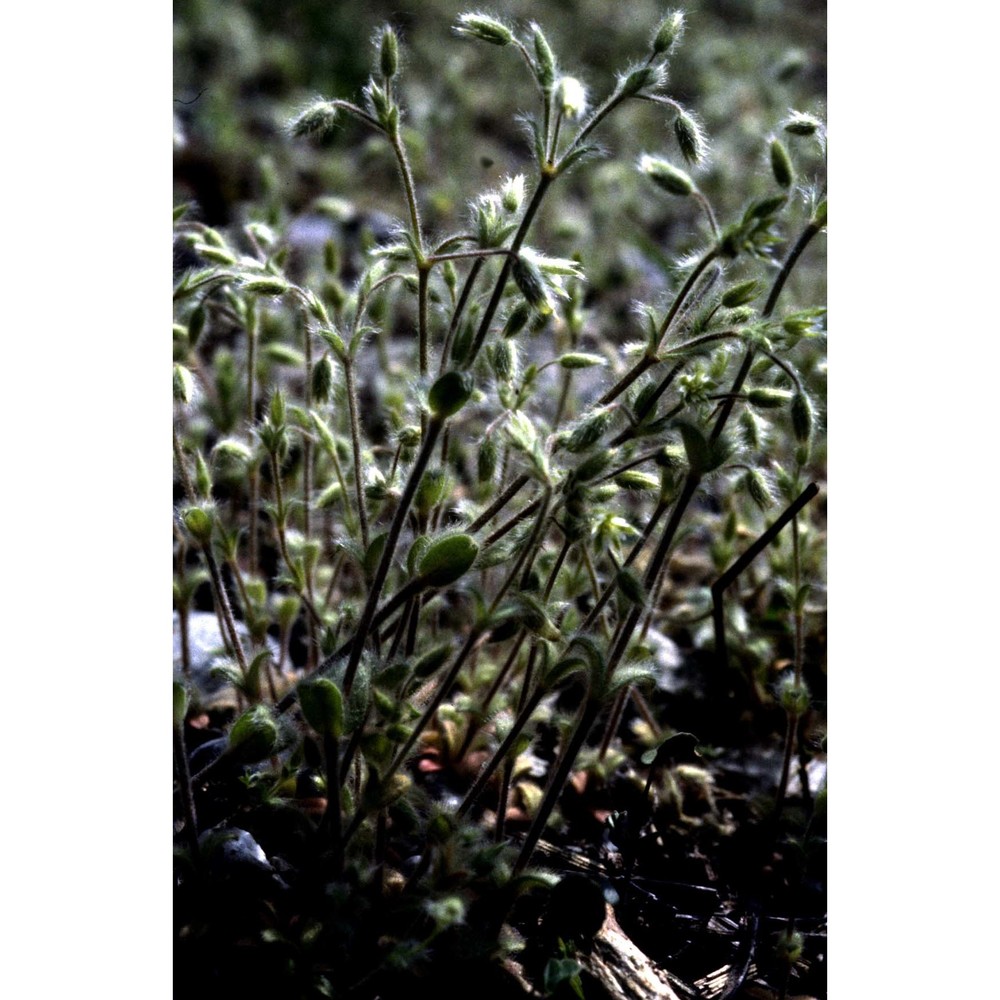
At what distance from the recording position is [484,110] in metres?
3.88

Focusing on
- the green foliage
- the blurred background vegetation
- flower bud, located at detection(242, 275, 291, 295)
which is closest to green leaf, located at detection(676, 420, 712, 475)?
the green foliage

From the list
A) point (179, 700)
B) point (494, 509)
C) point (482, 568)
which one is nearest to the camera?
point (179, 700)

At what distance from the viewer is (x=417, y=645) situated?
5.28ft

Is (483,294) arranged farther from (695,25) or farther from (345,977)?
(695,25)

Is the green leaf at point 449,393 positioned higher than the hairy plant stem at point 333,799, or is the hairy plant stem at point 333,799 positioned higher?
the green leaf at point 449,393

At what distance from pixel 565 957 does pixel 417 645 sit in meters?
0.45

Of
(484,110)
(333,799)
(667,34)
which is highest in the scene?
(484,110)

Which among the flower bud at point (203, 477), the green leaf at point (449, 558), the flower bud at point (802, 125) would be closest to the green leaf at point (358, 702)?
the green leaf at point (449, 558)

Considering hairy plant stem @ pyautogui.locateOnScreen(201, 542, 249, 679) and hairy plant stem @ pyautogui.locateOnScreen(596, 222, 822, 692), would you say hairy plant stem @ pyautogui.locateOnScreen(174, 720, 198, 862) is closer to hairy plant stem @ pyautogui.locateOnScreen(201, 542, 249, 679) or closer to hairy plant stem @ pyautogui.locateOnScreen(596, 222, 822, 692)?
hairy plant stem @ pyautogui.locateOnScreen(201, 542, 249, 679)

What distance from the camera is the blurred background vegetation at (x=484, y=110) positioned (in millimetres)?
3244

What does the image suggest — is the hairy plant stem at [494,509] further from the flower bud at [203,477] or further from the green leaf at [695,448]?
the flower bud at [203,477]

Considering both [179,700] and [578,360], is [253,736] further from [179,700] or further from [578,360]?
[578,360]

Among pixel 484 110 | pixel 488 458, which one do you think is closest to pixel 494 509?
pixel 488 458
